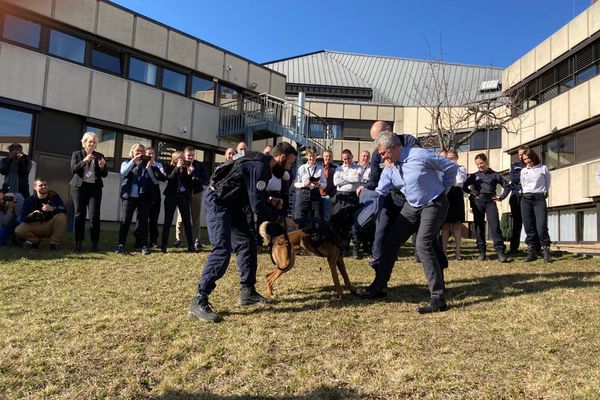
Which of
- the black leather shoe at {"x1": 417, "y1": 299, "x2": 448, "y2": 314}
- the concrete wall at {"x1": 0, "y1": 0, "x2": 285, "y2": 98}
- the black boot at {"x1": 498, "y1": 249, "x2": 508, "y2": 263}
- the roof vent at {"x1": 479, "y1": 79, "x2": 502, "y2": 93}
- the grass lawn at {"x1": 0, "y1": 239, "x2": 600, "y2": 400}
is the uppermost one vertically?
the roof vent at {"x1": 479, "y1": 79, "x2": 502, "y2": 93}

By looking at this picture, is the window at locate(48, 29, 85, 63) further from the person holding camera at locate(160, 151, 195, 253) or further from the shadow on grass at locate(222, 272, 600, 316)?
the shadow on grass at locate(222, 272, 600, 316)

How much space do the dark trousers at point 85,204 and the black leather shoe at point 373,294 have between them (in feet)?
16.7

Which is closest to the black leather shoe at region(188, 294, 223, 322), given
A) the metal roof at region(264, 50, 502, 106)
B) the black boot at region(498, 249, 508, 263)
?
the black boot at region(498, 249, 508, 263)

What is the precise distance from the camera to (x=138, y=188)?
351 inches

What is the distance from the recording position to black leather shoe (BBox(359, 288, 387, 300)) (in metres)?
5.55

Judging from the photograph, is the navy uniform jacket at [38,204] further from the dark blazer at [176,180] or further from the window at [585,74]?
the window at [585,74]

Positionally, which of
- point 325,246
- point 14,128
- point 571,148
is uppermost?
point 571,148

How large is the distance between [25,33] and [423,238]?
41.3 ft

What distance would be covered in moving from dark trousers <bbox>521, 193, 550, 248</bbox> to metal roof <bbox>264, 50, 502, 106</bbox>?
73.2 ft

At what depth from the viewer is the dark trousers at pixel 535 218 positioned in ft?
27.1

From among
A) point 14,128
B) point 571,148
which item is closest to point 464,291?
point 14,128

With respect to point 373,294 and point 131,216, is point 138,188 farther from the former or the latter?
point 373,294

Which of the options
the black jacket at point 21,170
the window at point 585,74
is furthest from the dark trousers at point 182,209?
the window at point 585,74

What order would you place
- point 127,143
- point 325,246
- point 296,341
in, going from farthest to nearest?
point 127,143 < point 325,246 < point 296,341
